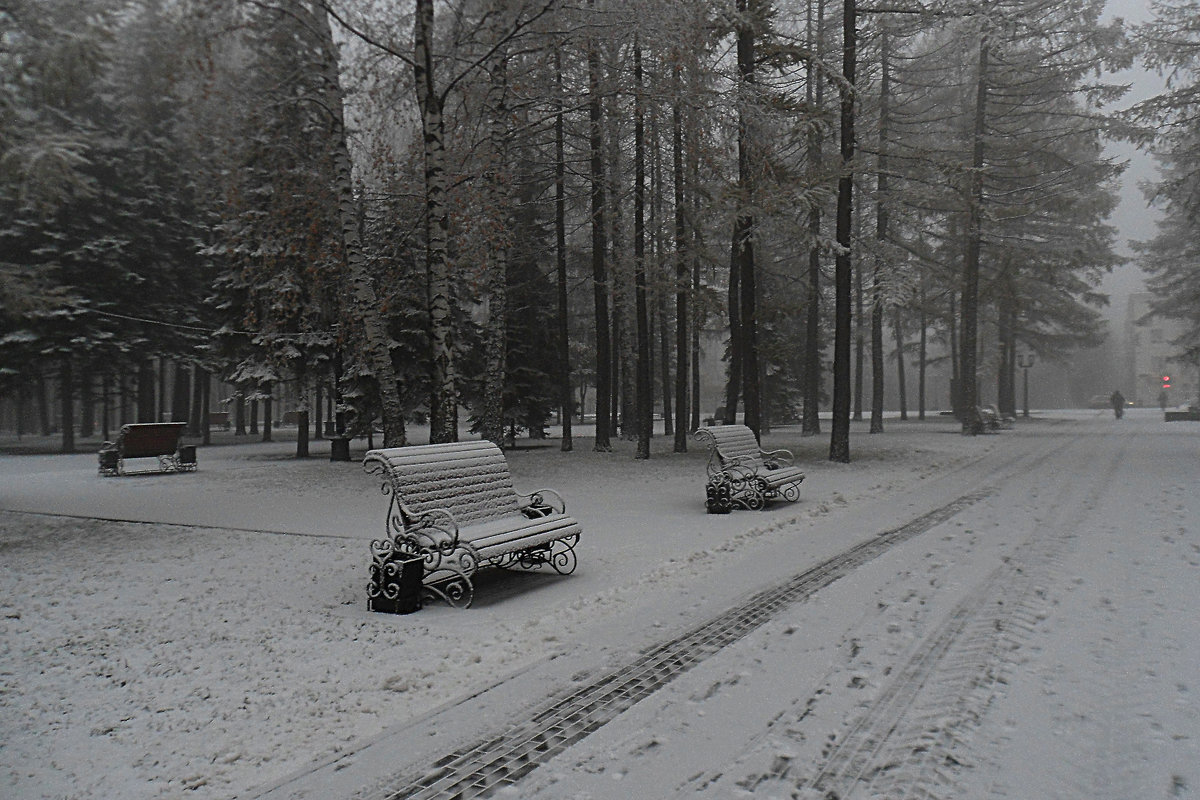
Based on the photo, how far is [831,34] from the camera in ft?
75.3

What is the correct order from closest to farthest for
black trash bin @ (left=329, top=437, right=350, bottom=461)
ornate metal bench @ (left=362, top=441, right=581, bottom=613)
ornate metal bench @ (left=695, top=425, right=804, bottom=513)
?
ornate metal bench @ (left=362, top=441, right=581, bottom=613), ornate metal bench @ (left=695, top=425, right=804, bottom=513), black trash bin @ (left=329, top=437, right=350, bottom=461)

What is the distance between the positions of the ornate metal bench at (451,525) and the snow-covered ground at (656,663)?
26cm

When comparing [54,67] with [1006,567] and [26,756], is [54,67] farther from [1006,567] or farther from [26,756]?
[1006,567]

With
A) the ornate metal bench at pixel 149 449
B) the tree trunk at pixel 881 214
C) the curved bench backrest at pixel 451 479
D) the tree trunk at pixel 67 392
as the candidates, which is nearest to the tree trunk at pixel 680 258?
the tree trunk at pixel 881 214

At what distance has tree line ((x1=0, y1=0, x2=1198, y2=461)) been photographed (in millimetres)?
11500

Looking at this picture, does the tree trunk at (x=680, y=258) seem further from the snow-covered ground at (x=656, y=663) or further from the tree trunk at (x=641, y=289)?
the snow-covered ground at (x=656, y=663)

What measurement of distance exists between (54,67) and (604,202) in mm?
12686

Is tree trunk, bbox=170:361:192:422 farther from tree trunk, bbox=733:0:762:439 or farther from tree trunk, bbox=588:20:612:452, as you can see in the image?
tree trunk, bbox=733:0:762:439

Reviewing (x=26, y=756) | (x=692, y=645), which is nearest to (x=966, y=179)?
(x=692, y=645)

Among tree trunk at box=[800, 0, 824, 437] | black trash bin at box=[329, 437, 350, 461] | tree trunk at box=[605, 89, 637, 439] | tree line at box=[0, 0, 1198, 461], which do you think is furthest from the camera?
black trash bin at box=[329, 437, 350, 461]

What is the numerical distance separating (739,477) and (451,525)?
5.24m

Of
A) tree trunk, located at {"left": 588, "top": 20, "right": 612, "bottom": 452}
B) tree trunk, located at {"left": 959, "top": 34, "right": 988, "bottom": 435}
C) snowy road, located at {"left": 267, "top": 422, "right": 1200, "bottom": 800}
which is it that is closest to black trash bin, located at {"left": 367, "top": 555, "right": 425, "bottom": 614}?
snowy road, located at {"left": 267, "top": 422, "right": 1200, "bottom": 800}

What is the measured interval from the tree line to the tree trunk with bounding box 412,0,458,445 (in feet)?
0.17

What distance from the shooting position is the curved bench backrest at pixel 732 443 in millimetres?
10891
